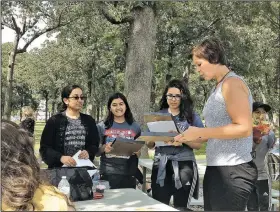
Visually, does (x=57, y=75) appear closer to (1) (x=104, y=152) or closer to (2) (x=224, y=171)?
(1) (x=104, y=152)

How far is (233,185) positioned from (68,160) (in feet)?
5.02

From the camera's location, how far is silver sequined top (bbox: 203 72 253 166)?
229 centimetres

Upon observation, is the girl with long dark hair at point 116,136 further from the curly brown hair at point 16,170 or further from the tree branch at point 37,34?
the tree branch at point 37,34

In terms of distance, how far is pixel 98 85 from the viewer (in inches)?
851

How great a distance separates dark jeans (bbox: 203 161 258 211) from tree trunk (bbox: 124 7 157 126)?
17.9 ft

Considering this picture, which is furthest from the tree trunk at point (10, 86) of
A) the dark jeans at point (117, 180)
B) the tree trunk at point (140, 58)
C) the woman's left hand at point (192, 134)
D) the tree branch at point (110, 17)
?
the woman's left hand at point (192, 134)

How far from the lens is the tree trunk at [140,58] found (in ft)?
25.5

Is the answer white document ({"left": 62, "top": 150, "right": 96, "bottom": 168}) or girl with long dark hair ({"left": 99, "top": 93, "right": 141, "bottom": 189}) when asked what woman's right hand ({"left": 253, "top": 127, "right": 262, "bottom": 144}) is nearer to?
girl with long dark hair ({"left": 99, "top": 93, "right": 141, "bottom": 189})

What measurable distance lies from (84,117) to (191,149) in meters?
0.98

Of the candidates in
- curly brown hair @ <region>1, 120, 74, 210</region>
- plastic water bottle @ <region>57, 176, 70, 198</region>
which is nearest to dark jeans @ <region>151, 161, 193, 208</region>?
plastic water bottle @ <region>57, 176, 70, 198</region>

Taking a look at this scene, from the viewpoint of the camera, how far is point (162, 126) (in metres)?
3.15

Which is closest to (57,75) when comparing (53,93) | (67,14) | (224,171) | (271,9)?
(53,93)

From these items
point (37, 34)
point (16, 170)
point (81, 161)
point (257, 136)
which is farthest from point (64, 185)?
point (37, 34)

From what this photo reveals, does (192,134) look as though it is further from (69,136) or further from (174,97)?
(69,136)
